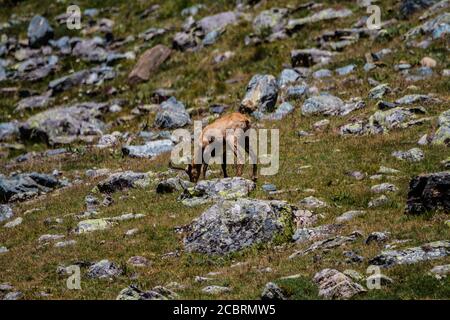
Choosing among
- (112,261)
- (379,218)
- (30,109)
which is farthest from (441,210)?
(30,109)

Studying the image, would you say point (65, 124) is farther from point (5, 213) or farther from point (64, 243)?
point (64, 243)

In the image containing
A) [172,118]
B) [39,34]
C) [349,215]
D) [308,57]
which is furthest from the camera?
[39,34]

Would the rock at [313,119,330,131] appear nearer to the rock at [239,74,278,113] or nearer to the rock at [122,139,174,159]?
the rock at [239,74,278,113]

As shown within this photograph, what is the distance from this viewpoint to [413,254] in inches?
601

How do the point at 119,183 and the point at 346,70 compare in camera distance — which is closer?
the point at 119,183

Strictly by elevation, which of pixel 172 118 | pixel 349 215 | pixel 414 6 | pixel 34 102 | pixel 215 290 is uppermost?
pixel 414 6

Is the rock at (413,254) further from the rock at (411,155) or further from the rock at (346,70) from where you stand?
the rock at (346,70)

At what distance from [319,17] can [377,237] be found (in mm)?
29609

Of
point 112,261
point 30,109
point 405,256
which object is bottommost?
point 30,109

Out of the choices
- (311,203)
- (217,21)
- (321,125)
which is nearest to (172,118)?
(321,125)

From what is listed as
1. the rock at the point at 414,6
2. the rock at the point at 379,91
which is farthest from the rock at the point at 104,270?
the rock at the point at 414,6

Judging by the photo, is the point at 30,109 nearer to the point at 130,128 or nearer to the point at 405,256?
the point at 130,128

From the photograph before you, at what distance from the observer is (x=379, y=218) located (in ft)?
61.2
